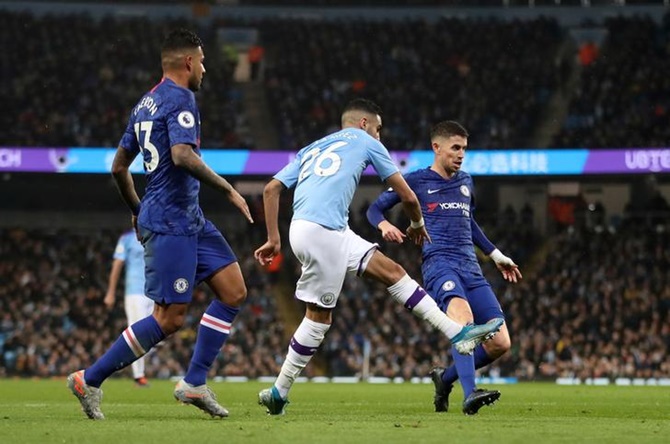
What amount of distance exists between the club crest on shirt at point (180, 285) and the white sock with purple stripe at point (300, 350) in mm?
1190

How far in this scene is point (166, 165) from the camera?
839cm

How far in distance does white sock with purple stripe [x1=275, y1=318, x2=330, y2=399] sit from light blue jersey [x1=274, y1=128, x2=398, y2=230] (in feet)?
2.62

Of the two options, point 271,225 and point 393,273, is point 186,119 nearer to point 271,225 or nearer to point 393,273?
point 271,225

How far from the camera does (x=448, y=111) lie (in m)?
32.9

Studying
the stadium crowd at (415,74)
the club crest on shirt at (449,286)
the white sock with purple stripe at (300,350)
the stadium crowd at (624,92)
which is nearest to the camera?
the white sock with purple stripe at (300,350)

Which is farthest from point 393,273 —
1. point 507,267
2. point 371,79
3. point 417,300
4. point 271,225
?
point 371,79

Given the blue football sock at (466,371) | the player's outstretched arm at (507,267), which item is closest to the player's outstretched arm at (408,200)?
the blue football sock at (466,371)

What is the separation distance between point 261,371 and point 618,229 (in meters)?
11.5

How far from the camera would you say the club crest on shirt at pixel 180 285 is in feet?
26.9

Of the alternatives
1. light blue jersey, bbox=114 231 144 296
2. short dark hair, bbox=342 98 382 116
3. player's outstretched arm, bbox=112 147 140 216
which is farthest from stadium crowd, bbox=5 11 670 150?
player's outstretched arm, bbox=112 147 140 216

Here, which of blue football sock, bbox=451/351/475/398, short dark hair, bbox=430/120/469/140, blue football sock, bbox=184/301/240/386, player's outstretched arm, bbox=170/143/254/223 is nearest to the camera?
player's outstretched arm, bbox=170/143/254/223

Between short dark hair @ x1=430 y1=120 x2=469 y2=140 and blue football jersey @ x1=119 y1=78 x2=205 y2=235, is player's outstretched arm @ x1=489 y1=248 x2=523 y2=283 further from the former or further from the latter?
blue football jersey @ x1=119 y1=78 x2=205 y2=235

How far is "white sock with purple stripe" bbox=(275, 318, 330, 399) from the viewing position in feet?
29.7

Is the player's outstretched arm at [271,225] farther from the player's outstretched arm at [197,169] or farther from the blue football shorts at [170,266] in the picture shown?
the player's outstretched arm at [197,169]
